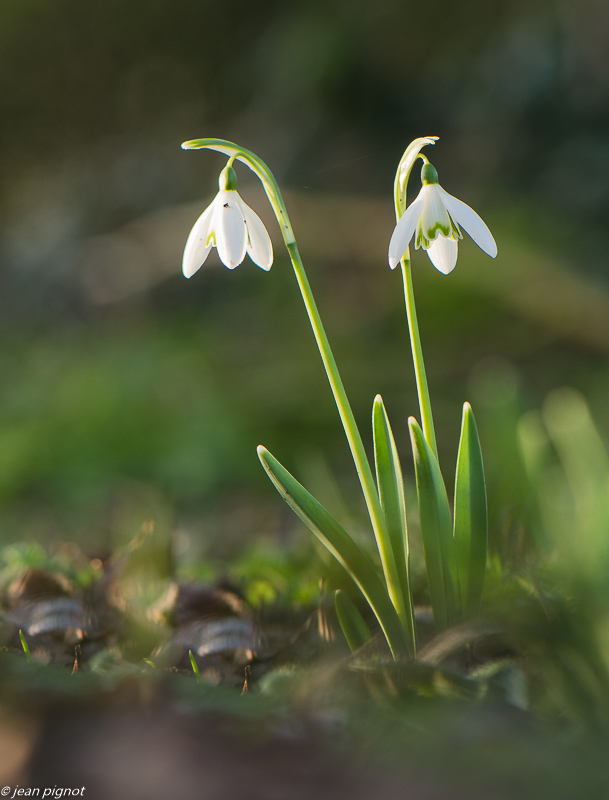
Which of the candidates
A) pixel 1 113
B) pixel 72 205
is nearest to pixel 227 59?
pixel 72 205

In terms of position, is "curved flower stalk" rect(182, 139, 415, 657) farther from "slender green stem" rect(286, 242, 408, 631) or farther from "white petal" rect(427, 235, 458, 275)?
"white petal" rect(427, 235, 458, 275)

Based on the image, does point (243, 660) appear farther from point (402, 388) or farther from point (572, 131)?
point (572, 131)

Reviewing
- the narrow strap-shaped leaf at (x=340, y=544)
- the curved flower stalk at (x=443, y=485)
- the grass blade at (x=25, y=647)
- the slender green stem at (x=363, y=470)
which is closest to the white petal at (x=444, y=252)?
the curved flower stalk at (x=443, y=485)

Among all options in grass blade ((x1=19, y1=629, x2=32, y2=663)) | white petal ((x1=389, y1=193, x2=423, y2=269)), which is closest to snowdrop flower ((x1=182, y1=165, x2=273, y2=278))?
white petal ((x1=389, y1=193, x2=423, y2=269))

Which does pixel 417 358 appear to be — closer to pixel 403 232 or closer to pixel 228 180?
pixel 403 232

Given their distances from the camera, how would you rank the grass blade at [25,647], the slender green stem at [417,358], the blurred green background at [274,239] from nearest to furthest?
the grass blade at [25,647], the slender green stem at [417,358], the blurred green background at [274,239]

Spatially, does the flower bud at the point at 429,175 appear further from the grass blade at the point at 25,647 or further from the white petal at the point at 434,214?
the grass blade at the point at 25,647

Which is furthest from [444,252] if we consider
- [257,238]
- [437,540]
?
[437,540]
